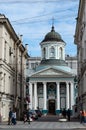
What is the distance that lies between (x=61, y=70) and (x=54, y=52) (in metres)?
9.51

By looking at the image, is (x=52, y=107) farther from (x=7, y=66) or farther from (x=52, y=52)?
(x=7, y=66)

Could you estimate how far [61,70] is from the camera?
375 feet

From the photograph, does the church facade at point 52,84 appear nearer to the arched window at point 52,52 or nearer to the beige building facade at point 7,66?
the arched window at point 52,52

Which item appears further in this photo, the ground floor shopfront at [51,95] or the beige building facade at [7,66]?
the ground floor shopfront at [51,95]

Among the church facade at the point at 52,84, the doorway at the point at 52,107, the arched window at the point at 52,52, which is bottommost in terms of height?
the doorway at the point at 52,107

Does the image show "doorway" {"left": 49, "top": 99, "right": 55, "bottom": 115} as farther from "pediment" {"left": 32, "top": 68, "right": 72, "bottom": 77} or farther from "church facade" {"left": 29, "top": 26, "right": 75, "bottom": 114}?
"pediment" {"left": 32, "top": 68, "right": 72, "bottom": 77}

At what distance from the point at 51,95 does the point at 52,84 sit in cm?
308

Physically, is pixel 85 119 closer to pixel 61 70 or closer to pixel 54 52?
pixel 61 70

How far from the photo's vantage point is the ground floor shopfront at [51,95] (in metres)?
115

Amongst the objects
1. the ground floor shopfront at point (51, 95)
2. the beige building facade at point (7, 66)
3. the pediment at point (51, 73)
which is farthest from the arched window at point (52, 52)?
the beige building facade at point (7, 66)

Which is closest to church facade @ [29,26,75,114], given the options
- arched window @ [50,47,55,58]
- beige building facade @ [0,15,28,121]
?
A: arched window @ [50,47,55,58]

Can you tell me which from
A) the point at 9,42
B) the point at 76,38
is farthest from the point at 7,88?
the point at 76,38

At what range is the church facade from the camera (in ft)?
377

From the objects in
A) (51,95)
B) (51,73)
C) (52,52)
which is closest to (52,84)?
(51,95)
